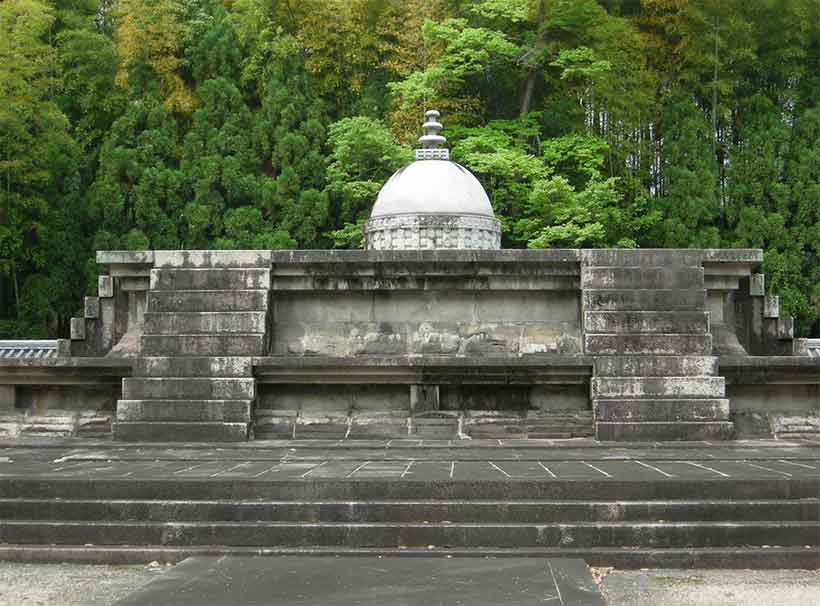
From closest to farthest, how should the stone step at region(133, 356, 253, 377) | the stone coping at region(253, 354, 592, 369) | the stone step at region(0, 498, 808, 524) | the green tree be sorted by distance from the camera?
the stone step at region(0, 498, 808, 524)
the stone coping at region(253, 354, 592, 369)
the stone step at region(133, 356, 253, 377)
the green tree

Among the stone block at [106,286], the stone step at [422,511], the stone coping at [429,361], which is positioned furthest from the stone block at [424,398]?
the stone block at [106,286]

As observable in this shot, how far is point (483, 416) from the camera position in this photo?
26.1ft

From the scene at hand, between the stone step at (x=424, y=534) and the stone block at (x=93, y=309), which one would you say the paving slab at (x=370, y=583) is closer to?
the stone step at (x=424, y=534)

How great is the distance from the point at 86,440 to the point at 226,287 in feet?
6.34

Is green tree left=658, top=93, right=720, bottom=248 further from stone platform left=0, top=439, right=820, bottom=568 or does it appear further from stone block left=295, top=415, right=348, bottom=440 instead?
stone platform left=0, top=439, right=820, bottom=568

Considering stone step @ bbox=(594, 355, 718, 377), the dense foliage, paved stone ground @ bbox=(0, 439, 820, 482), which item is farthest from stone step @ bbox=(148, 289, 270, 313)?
the dense foliage

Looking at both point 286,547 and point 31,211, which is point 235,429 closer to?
point 286,547

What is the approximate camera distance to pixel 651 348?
784cm

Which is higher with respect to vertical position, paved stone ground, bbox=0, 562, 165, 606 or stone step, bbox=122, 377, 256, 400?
stone step, bbox=122, 377, 256, 400

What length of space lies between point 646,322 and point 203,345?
420 cm

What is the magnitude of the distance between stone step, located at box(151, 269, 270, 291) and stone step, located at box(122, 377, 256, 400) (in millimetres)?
1033

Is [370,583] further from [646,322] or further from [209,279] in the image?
[209,279]

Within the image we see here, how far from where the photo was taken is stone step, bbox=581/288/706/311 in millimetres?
8086

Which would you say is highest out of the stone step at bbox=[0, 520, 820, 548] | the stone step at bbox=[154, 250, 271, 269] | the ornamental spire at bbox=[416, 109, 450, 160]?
the ornamental spire at bbox=[416, 109, 450, 160]
